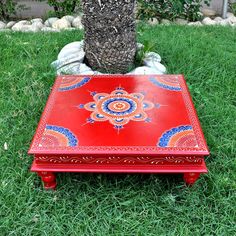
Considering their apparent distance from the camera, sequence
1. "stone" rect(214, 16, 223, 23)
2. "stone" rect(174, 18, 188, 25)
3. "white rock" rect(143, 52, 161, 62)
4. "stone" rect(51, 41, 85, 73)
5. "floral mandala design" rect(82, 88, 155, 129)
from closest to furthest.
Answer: "floral mandala design" rect(82, 88, 155, 129)
"stone" rect(51, 41, 85, 73)
"white rock" rect(143, 52, 161, 62)
"stone" rect(174, 18, 188, 25)
"stone" rect(214, 16, 223, 23)

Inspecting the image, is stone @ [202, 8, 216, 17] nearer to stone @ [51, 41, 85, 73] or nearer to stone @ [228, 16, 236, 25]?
stone @ [228, 16, 236, 25]

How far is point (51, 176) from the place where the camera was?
2297 mm

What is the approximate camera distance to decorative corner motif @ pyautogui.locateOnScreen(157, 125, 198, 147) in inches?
86.1

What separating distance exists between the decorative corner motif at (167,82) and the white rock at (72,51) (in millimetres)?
934

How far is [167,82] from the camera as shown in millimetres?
2863

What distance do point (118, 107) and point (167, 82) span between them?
55 centimetres

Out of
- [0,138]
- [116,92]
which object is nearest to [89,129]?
[116,92]

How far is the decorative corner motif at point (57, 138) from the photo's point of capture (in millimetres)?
2193

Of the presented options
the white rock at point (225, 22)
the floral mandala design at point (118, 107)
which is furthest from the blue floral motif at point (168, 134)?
the white rock at point (225, 22)

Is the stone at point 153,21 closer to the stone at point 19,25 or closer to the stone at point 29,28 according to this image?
the stone at point 29,28

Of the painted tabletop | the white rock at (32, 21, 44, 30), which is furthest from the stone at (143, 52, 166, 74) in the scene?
the white rock at (32, 21, 44, 30)

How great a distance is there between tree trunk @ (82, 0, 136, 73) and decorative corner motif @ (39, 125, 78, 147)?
126 centimetres

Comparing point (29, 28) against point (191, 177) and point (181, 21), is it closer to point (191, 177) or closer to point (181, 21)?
point (181, 21)

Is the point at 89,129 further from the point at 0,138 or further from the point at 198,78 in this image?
the point at 198,78
